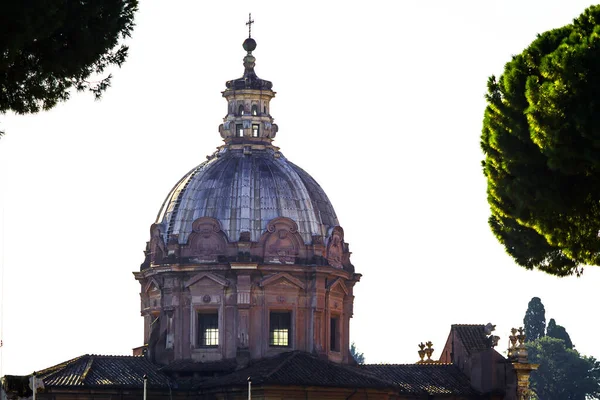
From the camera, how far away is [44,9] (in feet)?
152

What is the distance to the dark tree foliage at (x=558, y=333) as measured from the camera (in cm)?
15000

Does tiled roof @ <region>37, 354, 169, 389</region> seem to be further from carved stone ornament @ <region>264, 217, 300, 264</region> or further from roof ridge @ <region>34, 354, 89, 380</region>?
carved stone ornament @ <region>264, 217, 300, 264</region>

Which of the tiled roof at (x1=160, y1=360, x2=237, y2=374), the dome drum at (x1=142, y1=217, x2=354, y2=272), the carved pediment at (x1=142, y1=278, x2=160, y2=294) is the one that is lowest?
the tiled roof at (x1=160, y1=360, x2=237, y2=374)

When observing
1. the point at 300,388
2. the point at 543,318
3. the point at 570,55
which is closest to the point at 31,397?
the point at 570,55

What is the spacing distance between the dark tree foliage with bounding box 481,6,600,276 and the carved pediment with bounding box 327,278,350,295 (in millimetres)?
33993

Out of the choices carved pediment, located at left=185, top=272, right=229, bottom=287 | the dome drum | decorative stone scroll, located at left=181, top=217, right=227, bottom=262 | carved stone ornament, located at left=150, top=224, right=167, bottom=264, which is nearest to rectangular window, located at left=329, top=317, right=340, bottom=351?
the dome drum

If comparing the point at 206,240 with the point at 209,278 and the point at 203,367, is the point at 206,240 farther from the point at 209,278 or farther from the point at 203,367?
the point at 203,367

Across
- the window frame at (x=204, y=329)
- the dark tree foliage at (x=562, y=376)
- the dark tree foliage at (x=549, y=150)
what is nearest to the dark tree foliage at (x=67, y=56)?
the dark tree foliage at (x=549, y=150)

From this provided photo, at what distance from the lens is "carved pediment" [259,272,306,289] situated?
3546 inches

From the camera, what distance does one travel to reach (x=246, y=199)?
91250mm

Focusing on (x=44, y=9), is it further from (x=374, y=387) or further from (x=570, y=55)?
(x=374, y=387)

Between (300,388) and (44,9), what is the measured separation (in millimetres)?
40611

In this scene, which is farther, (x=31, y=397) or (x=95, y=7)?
(x=31, y=397)

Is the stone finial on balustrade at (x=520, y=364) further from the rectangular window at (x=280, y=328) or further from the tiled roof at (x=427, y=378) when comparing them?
the rectangular window at (x=280, y=328)
